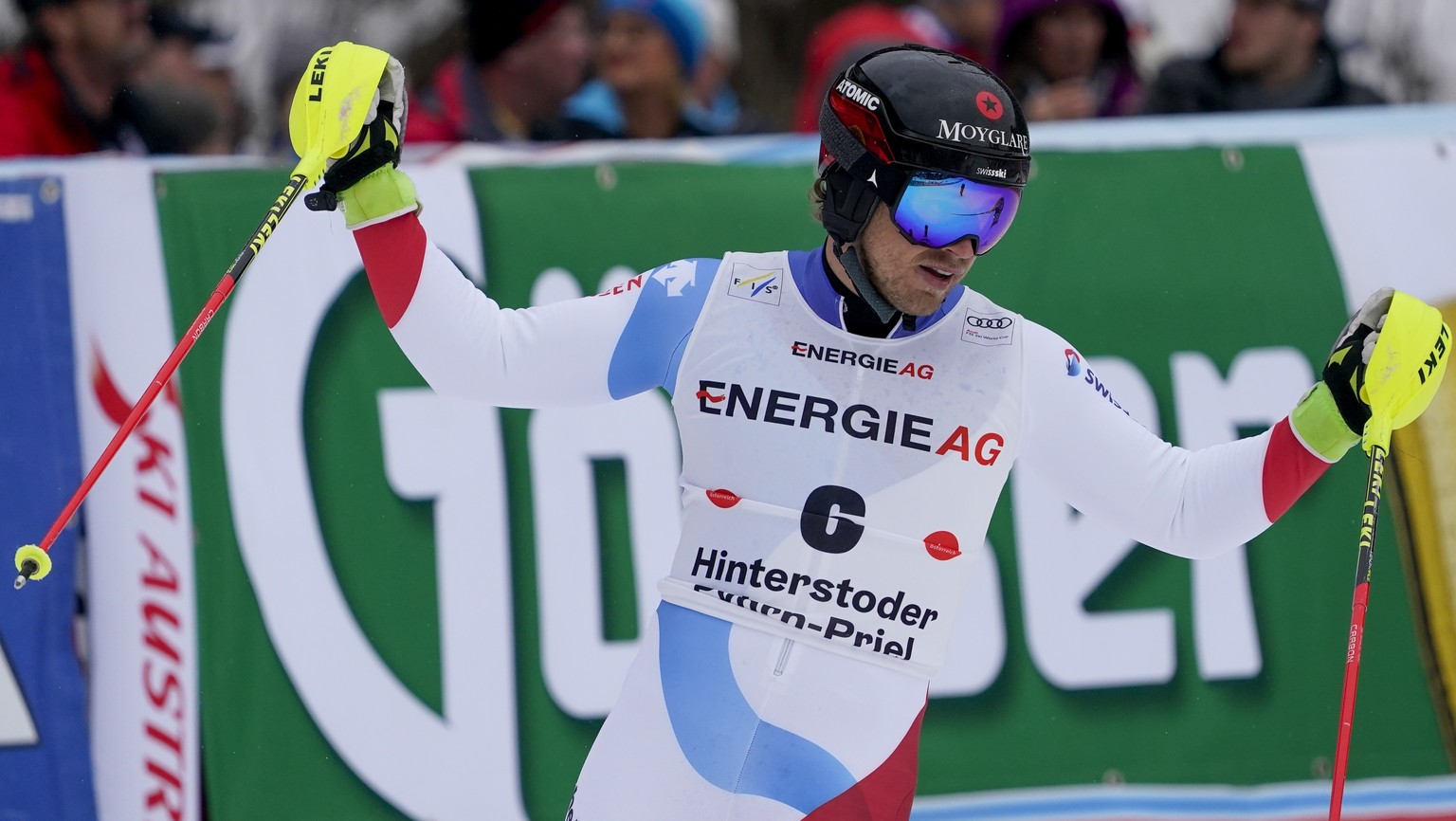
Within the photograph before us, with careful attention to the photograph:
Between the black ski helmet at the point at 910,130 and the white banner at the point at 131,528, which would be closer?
the black ski helmet at the point at 910,130

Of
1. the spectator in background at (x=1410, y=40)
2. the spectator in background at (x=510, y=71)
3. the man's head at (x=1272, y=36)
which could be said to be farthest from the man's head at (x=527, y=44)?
the spectator in background at (x=1410, y=40)

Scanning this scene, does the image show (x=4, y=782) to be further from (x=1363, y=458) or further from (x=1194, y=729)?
(x=1363, y=458)

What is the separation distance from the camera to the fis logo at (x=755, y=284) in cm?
353

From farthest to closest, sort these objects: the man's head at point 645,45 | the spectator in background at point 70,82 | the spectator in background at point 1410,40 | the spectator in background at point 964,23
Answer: the spectator in background at point 1410,40 < the spectator in background at point 964,23 < the man's head at point 645,45 < the spectator in background at point 70,82

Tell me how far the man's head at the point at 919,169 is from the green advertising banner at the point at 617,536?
2128 millimetres

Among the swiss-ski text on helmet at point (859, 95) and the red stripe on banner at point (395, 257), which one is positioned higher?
the swiss-ski text on helmet at point (859, 95)

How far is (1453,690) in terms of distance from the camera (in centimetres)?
594

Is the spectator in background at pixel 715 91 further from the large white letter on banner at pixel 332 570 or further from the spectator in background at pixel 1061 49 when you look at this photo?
the large white letter on banner at pixel 332 570

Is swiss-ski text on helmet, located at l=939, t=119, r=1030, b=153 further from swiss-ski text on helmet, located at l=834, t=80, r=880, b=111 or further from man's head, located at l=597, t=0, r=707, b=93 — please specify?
man's head, located at l=597, t=0, r=707, b=93

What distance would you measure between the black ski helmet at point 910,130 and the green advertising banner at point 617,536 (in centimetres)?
211

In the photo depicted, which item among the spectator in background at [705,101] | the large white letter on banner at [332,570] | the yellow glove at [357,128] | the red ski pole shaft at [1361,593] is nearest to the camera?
the yellow glove at [357,128]

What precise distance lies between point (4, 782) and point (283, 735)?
726 millimetres

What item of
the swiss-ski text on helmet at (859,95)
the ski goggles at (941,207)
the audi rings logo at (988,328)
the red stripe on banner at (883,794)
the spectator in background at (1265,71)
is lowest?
the red stripe on banner at (883,794)

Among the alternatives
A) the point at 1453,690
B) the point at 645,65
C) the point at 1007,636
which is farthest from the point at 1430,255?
the point at 645,65
